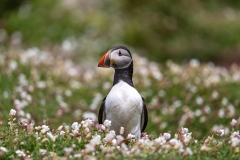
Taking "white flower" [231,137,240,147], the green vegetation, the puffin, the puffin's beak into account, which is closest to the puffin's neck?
the puffin

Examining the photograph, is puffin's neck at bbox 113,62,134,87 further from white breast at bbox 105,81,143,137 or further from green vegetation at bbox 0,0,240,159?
green vegetation at bbox 0,0,240,159

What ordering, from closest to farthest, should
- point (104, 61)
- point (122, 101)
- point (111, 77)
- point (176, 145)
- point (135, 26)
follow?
point (176, 145) < point (122, 101) < point (104, 61) < point (111, 77) < point (135, 26)

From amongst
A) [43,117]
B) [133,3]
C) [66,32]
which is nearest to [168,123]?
[43,117]

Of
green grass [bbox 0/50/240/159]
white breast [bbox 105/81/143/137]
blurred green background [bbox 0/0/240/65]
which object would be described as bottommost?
white breast [bbox 105/81/143/137]

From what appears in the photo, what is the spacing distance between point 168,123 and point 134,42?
11782 millimetres

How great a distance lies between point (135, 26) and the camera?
75.6 ft

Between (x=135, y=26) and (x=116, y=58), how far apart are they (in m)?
16.0

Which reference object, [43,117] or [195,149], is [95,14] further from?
[195,149]

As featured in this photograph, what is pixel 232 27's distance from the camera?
23.3m

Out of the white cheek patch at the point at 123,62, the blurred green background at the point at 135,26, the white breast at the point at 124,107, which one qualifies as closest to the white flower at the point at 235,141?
the white breast at the point at 124,107

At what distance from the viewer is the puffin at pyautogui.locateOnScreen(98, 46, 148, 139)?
6.92m

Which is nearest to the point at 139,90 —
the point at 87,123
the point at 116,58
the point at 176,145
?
the point at 116,58

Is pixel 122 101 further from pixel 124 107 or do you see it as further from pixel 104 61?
pixel 104 61

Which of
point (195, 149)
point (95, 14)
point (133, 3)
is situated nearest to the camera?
point (195, 149)
